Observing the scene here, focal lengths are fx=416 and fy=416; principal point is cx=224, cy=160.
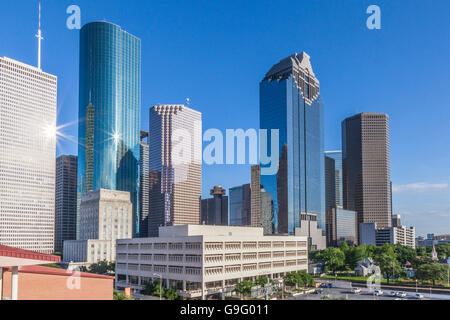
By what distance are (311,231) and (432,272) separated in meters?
110

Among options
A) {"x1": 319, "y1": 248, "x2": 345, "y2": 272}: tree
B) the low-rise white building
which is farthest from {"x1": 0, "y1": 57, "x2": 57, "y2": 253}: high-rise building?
{"x1": 319, "y1": 248, "x2": 345, "y2": 272}: tree

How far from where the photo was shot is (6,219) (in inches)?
6481

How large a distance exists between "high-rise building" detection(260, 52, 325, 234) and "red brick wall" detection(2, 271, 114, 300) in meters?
142

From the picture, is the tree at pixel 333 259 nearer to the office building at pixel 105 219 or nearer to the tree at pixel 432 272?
the tree at pixel 432 272

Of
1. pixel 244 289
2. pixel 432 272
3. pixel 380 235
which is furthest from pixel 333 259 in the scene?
pixel 380 235

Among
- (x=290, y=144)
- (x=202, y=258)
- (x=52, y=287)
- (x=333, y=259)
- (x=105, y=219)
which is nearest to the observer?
(x=52, y=287)

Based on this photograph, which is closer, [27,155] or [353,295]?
[353,295]

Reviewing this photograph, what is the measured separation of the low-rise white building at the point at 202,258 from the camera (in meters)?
63.4

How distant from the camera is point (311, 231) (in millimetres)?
186250

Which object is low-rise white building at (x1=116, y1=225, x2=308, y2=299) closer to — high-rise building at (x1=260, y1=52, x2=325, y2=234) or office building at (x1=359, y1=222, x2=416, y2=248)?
high-rise building at (x1=260, y1=52, x2=325, y2=234)

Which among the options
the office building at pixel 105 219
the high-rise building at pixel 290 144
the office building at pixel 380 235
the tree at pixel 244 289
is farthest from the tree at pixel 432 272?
the office building at pixel 380 235

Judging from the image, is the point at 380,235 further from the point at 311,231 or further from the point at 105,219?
the point at 105,219

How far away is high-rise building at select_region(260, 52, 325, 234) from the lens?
181m
